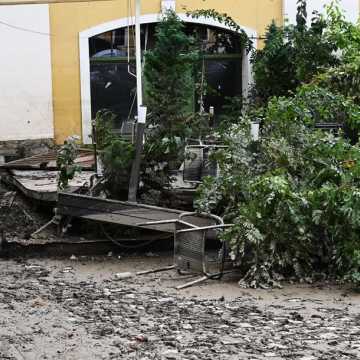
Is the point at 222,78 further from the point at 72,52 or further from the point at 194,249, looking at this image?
the point at 194,249

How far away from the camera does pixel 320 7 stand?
14.8 m

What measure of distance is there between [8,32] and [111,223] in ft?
20.7

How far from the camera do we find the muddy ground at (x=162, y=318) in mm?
5625

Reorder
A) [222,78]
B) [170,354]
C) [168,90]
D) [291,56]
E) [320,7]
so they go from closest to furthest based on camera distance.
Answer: [170,354] < [168,90] < [291,56] < [320,7] < [222,78]

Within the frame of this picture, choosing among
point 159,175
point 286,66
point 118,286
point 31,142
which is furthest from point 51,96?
point 118,286

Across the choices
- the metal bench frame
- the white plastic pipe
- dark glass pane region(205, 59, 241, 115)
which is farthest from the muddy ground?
dark glass pane region(205, 59, 241, 115)

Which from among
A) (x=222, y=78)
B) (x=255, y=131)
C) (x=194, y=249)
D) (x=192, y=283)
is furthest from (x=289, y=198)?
(x=222, y=78)

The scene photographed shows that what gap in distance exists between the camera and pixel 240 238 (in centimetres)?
781

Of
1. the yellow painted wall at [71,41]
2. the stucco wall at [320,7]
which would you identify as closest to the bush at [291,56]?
the stucco wall at [320,7]

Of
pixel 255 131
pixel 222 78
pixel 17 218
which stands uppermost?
pixel 222 78

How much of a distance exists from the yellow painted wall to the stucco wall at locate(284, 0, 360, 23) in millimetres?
1487

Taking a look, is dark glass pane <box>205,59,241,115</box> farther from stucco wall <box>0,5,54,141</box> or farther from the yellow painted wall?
stucco wall <box>0,5,54,141</box>

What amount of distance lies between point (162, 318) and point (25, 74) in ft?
28.9

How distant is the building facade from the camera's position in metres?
14.3
